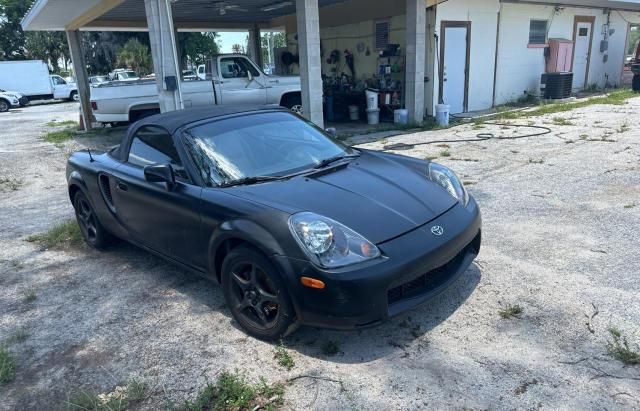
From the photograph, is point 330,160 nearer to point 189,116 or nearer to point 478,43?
point 189,116

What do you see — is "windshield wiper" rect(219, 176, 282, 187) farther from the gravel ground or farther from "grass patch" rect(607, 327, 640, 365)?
"grass patch" rect(607, 327, 640, 365)

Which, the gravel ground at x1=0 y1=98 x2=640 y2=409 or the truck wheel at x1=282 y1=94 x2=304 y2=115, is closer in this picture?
the gravel ground at x1=0 y1=98 x2=640 y2=409

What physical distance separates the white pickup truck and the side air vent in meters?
7.62

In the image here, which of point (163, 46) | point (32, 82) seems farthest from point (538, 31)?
point (32, 82)

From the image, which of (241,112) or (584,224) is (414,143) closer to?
(584,224)

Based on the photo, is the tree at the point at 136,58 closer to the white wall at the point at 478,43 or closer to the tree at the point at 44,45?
the tree at the point at 44,45

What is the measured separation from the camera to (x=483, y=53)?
1322 cm

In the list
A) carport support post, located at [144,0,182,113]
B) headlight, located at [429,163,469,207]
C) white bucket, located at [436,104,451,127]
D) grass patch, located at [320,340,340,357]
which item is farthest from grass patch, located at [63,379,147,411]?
white bucket, located at [436,104,451,127]

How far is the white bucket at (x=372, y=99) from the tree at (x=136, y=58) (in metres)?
28.9

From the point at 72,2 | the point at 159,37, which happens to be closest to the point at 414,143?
the point at 159,37

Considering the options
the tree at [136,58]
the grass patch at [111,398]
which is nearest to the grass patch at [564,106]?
the grass patch at [111,398]

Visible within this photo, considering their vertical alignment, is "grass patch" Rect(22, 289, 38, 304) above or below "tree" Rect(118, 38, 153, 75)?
below

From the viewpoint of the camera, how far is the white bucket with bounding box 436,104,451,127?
10938mm

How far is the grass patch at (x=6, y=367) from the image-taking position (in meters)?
2.80
